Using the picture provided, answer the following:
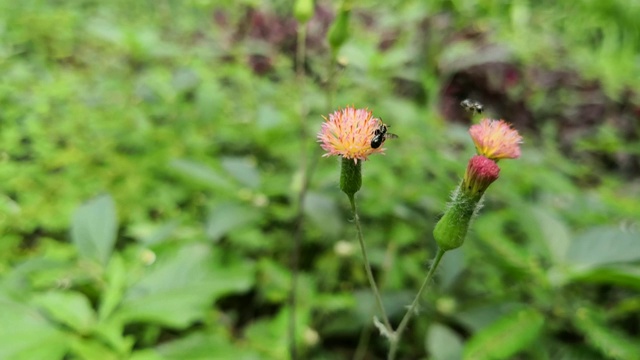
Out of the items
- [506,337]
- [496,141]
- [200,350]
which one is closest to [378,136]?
[496,141]

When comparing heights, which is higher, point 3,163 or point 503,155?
point 503,155

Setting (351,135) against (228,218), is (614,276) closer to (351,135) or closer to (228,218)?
(351,135)

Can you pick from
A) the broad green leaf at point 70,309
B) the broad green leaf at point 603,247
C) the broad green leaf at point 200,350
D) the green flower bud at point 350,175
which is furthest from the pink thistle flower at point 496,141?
the broad green leaf at point 70,309

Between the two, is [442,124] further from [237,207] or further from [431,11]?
[237,207]

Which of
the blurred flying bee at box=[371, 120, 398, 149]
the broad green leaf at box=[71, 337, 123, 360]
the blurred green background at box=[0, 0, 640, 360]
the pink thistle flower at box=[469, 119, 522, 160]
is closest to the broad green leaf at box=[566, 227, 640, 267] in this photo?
the blurred green background at box=[0, 0, 640, 360]

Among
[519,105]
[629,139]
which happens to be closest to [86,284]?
[519,105]

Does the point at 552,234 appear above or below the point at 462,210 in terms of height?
below
